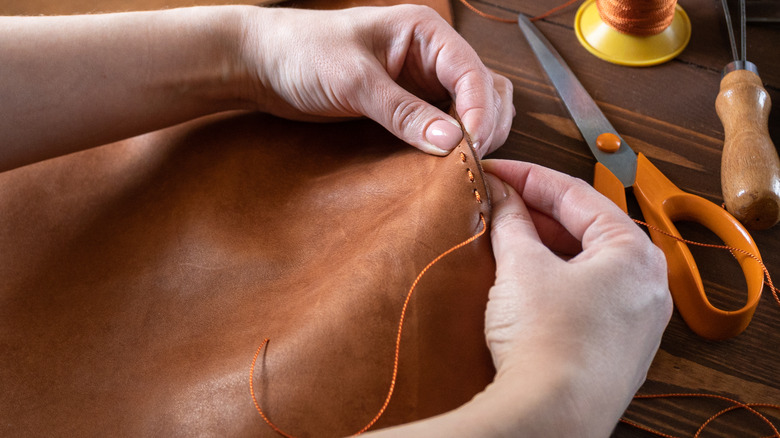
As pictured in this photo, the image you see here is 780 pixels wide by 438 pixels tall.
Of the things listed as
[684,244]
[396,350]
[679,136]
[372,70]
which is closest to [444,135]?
[372,70]

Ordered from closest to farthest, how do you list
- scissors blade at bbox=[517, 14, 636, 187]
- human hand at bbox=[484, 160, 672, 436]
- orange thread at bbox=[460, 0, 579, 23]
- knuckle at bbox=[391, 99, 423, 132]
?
1. human hand at bbox=[484, 160, 672, 436]
2. knuckle at bbox=[391, 99, 423, 132]
3. scissors blade at bbox=[517, 14, 636, 187]
4. orange thread at bbox=[460, 0, 579, 23]

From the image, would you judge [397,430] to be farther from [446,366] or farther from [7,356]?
[7,356]

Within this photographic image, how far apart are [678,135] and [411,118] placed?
518 mm

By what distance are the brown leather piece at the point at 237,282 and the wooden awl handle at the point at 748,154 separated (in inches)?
17.0

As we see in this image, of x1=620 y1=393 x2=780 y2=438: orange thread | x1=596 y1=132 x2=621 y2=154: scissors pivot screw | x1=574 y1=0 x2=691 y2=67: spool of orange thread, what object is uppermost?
x1=574 y1=0 x2=691 y2=67: spool of orange thread

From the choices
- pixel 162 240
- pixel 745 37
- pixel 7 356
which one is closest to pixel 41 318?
pixel 7 356

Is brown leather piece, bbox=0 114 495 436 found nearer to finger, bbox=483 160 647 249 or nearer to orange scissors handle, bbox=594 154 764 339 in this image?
finger, bbox=483 160 647 249

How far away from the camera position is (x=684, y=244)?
2.98ft

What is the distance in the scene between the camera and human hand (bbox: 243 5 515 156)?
91 centimetres

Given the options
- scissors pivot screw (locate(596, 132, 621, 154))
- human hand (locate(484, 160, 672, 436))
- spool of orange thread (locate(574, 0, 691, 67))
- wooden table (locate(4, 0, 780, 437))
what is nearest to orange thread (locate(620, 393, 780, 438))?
wooden table (locate(4, 0, 780, 437))

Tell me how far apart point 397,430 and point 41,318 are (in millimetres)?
582

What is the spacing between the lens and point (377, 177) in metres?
0.91

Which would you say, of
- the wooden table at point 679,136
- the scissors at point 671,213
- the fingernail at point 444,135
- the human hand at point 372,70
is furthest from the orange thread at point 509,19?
the fingernail at point 444,135

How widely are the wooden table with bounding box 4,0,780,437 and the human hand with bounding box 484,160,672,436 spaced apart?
15 centimetres
